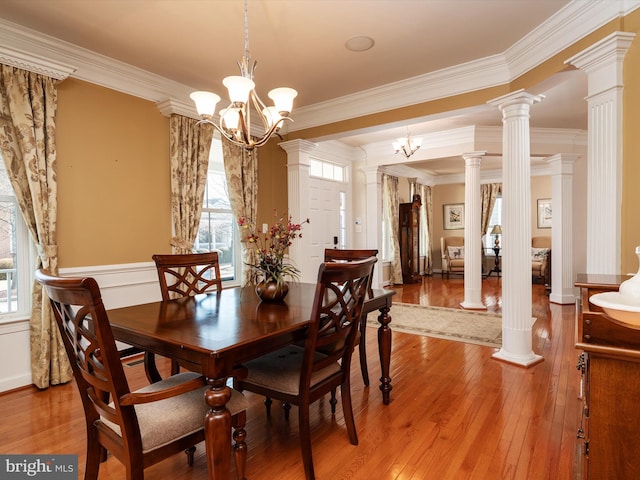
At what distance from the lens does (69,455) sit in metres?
1.88

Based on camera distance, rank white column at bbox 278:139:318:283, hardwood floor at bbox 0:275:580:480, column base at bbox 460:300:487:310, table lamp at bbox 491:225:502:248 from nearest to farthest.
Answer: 1. hardwood floor at bbox 0:275:580:480
2. white column at bbox 278:139:318:283
3. column base at bbox 460:300:487:310
4. table lamp at bbox 491:225:502:248

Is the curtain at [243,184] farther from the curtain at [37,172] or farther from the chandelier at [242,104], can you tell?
the chandelier at [242,104]

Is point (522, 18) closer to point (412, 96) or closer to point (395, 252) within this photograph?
point (412, 96)

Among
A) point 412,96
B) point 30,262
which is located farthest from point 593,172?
point 30,262

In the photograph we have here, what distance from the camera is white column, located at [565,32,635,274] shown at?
2100 millimetres

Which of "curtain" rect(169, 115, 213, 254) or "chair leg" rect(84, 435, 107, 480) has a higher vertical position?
"curtain" rect(169, 115, 213, 254)

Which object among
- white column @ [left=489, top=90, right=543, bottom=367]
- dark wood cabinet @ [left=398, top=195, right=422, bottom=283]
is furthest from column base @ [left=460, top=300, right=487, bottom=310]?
dark wood cabinet @ [left=398, top=195, right=422, bottom=283]

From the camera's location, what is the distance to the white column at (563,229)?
569 centimetres

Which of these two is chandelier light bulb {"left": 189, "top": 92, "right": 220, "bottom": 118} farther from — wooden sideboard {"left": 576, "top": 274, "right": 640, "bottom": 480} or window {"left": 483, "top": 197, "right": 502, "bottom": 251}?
window {"left": 483, "top": 197, "right": 502, "bottom": 251}

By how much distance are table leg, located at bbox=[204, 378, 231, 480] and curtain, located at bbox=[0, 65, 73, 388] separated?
2.17m

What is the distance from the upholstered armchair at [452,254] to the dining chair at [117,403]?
25.5ft

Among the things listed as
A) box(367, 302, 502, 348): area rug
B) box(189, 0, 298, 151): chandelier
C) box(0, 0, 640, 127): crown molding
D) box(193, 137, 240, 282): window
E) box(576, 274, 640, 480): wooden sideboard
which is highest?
box(0, 0, 640, 127): crown molding

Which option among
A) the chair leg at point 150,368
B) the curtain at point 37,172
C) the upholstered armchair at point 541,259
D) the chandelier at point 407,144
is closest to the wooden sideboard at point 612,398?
the chair leg at point 150,368

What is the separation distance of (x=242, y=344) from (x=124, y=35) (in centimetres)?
264
